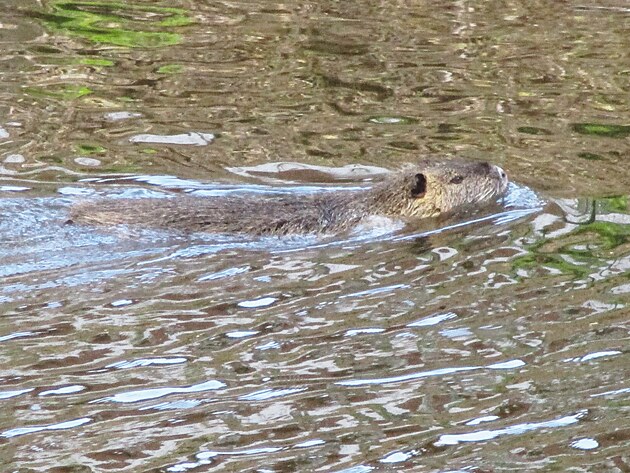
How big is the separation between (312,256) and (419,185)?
1.08 m

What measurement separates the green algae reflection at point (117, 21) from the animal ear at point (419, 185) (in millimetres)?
3383

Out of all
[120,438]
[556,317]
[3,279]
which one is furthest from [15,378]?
[556,317]

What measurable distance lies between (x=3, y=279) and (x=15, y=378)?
124 cm

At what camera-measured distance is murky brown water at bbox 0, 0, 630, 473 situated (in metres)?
4.46

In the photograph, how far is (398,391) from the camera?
15.6ft

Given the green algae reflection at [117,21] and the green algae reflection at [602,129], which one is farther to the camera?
the green algae reflection at [117,21]

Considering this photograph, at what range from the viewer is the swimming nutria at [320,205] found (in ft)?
21.6

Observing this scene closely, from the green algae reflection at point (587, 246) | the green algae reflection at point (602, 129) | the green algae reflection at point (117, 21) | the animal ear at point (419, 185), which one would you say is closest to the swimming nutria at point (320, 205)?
the animal ear at point (419, 185)

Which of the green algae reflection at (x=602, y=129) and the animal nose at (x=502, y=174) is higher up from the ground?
the green algae reflection at (x=602, y=129)

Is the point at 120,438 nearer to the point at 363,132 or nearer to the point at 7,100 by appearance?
the point at 363,132

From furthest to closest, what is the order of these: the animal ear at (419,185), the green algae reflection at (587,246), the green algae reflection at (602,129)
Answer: the green algae reflection at (602,129) → the animal ear at (419,185) → the green algae reflection at (587,246)

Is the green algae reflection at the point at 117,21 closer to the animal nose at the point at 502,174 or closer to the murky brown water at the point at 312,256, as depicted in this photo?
the murky brown water at the point at 312,256

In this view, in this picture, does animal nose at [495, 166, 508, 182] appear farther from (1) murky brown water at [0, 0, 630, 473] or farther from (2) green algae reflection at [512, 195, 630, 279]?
(2) green algae reflection at [512, 195, 630, 279]

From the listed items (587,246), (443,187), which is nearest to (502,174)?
(443,187)
